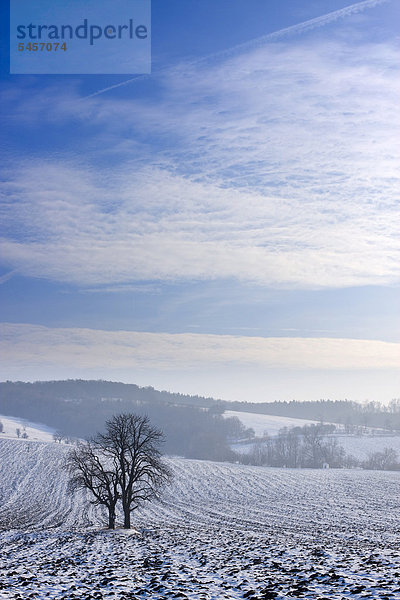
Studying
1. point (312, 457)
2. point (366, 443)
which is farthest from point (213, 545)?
point (366, 443)

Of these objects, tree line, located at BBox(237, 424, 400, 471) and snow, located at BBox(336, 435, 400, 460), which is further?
snow, located at BBox(336, 435, 400, 460)

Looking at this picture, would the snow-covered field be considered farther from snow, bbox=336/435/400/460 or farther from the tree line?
snow, bbox=336/435/400/460

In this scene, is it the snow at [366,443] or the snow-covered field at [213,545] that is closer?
the snow-covered field at [213,545]

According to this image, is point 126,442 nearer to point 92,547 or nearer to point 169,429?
point 92,547

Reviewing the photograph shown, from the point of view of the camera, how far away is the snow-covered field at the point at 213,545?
15829 mm

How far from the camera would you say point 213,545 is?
2602 centimetres

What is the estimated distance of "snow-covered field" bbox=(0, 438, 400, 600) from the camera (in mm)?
15829

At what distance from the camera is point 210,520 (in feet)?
146

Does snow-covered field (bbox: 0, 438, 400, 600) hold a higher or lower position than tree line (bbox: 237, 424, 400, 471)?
higher

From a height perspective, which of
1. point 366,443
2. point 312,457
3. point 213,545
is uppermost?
point 213,545

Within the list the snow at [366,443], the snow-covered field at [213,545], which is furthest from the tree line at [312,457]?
the snow-covered field at [213,545]

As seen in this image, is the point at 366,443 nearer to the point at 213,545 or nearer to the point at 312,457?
the point at 312,457

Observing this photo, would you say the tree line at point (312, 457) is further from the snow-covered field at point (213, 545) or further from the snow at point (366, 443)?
the snow-covered field at point (213, 545)

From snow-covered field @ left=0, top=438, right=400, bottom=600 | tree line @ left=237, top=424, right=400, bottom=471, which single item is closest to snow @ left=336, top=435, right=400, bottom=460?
tree line @ left=237, top=424, right=400, bottom=471
